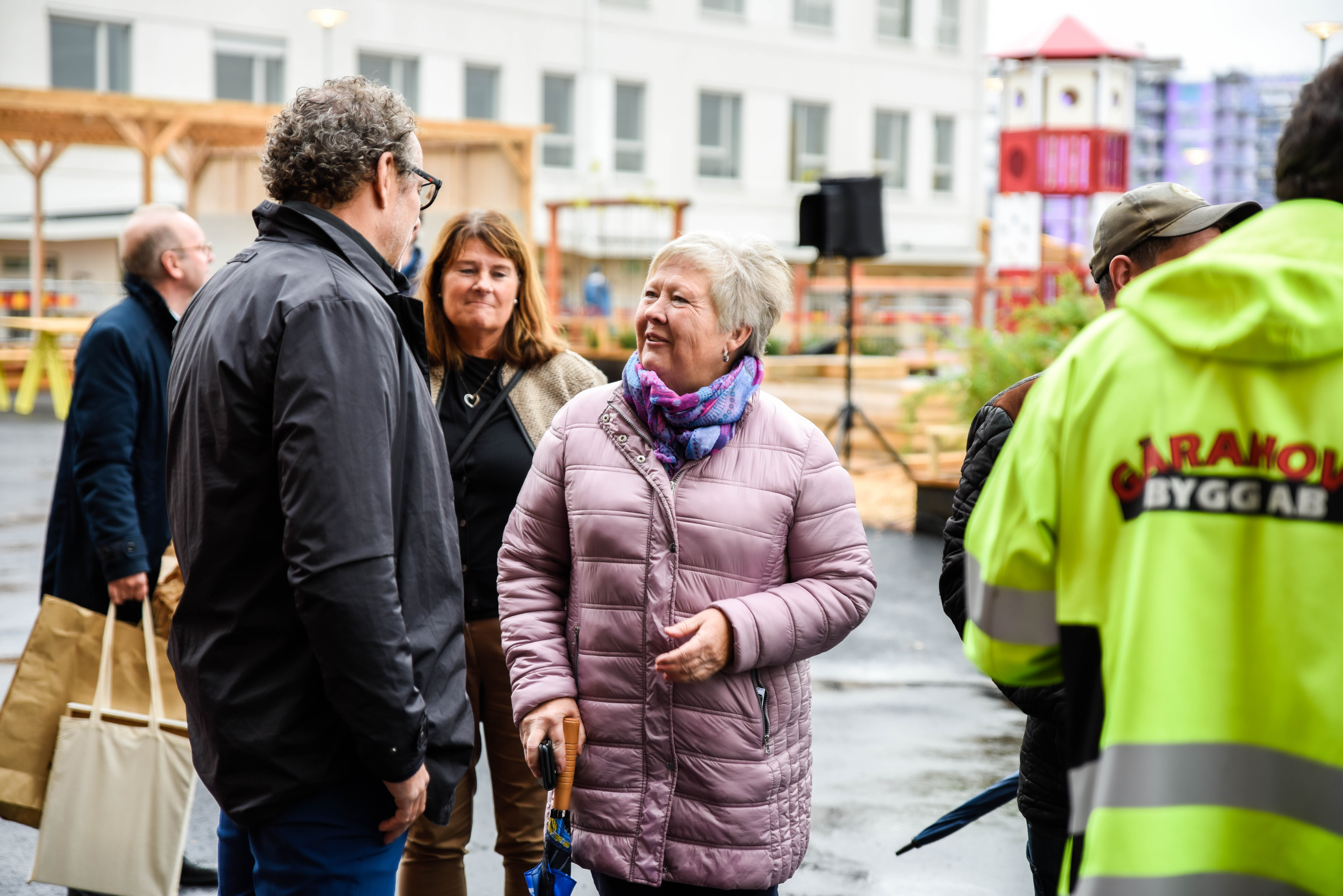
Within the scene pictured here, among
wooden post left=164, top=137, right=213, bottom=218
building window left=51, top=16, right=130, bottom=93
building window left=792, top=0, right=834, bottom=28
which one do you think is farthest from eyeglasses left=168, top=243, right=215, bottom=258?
building window left=792, top=0, right=834, bottom=28

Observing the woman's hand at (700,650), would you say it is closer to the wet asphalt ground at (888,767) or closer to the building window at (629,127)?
the wet asphalt ground at (888,767)

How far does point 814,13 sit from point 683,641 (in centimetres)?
3265

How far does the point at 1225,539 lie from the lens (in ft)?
4.24

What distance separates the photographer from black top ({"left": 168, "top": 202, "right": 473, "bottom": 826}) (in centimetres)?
196

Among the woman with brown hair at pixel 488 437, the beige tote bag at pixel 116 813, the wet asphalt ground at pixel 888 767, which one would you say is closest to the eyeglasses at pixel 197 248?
the woman with brown hair at pixel 488 437

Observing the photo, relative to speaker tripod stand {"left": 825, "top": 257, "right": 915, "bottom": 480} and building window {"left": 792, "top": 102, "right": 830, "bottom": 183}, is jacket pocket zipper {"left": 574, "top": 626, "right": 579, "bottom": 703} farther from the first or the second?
building window {"left": 792, "top": 102, "right": 830, "bottom": 183}

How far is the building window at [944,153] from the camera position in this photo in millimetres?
34656

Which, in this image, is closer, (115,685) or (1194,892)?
(1194,892)

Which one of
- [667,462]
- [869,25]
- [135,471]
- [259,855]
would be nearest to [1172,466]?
[667,462]

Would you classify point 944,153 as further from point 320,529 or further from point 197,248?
point 320,529

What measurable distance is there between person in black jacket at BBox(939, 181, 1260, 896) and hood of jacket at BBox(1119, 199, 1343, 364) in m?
0.97

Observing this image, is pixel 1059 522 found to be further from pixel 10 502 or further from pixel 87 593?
pixel 10 502

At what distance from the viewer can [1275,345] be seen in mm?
1229

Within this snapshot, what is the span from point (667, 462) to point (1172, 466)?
1.27 m
